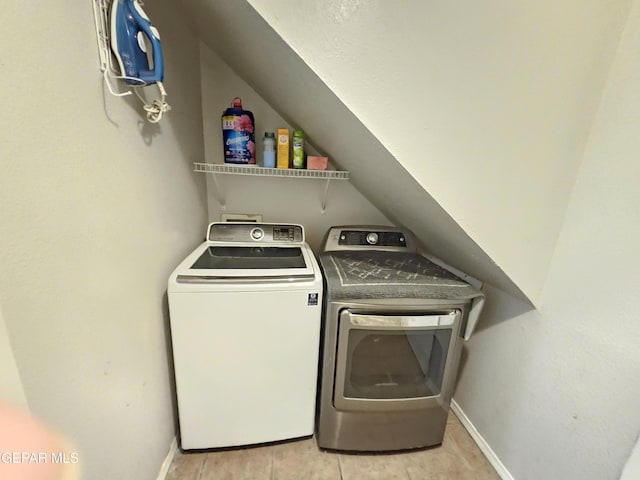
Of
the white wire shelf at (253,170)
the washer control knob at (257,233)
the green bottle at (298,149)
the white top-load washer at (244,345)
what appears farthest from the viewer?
the washer control knob at (257,233)

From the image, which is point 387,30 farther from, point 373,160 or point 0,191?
point 0,191

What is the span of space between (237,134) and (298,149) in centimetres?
35

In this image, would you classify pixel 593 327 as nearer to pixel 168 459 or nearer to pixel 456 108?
pixel 456 108

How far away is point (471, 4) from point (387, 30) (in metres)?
0.27

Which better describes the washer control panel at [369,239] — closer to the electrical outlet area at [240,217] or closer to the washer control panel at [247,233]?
the washer control panel at [247,233]

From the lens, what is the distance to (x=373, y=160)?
1.16 meters

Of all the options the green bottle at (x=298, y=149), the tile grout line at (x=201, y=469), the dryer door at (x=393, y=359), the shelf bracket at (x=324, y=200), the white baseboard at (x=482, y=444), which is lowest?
the tile grout line at (x=201, y=469)

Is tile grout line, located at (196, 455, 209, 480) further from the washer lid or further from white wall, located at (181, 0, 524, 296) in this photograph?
white wall, located at (181, 0, 524, 296)

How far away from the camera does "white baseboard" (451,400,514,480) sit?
1.39m

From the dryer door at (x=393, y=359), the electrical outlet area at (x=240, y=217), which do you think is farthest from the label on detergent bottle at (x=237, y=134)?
the dryer door at (x=393, y=359)

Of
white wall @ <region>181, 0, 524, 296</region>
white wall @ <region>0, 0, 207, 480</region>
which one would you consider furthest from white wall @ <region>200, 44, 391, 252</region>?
white wall @ <region>0, 0, 207, 480</region>

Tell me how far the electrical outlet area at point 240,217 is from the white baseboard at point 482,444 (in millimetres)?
1820

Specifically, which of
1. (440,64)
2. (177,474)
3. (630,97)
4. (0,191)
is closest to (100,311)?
(0,191)

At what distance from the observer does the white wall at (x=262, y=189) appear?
1.71 meters
